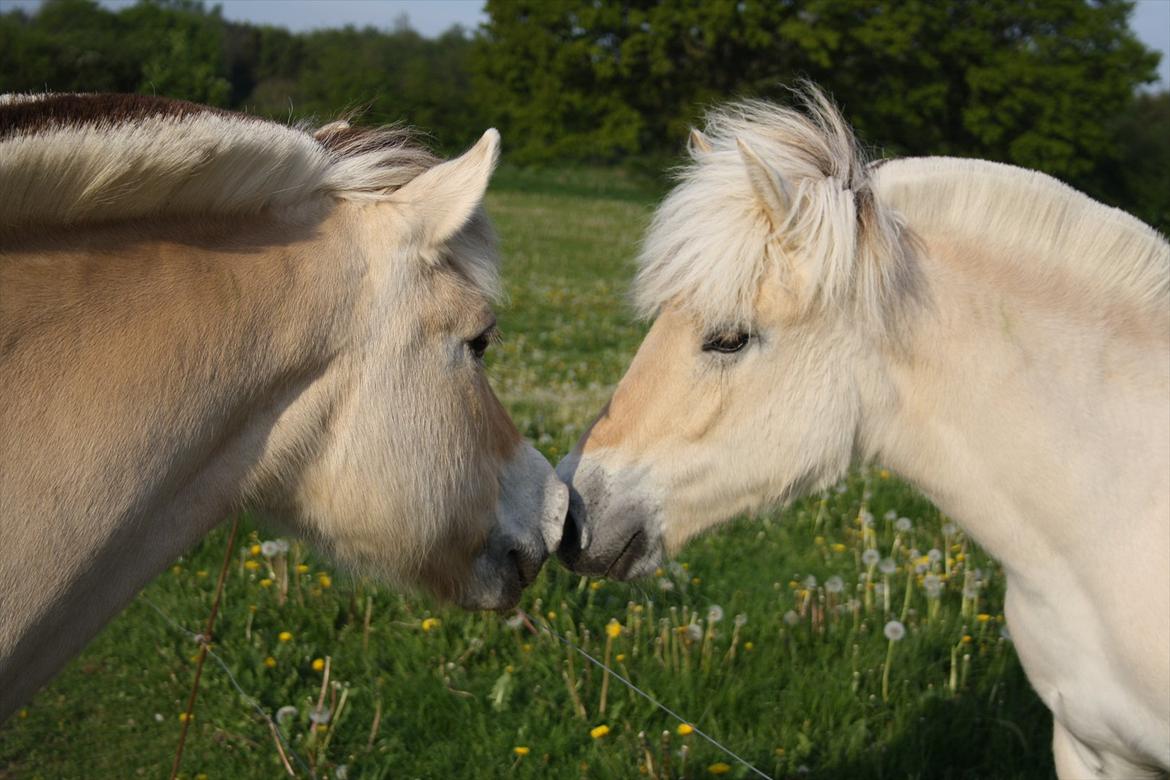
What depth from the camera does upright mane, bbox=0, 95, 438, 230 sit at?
2055 mm

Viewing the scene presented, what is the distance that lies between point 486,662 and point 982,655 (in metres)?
1.98

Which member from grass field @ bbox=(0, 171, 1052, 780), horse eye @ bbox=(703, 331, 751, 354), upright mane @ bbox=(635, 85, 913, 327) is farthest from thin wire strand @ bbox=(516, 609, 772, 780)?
upright mane @ bbox=(635, 85, 913, 327)

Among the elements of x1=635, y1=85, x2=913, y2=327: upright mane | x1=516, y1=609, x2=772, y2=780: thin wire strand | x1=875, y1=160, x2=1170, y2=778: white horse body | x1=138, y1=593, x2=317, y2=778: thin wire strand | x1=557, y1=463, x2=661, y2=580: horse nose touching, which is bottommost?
x1=138, y1=593, x2=317, y2=778: thin wire strand

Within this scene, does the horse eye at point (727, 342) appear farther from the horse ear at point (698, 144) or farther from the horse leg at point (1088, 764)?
the horse leg at point (1088, 764)

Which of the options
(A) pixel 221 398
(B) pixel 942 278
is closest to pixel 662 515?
(B) pixel 942 278

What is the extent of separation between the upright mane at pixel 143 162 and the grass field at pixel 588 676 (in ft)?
3.15

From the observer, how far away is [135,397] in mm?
2104

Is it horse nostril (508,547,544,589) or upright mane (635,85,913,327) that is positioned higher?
upright mane (635,85,913,327)

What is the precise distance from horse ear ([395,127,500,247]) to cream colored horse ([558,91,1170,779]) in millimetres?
689

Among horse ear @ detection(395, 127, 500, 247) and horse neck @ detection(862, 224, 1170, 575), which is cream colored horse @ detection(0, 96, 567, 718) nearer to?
horse ear @ detection(395, 127, 500, 247)

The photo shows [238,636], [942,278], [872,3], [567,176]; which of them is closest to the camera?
[942,278]

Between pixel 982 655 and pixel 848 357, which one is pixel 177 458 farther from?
pixel 982 655

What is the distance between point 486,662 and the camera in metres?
4.42

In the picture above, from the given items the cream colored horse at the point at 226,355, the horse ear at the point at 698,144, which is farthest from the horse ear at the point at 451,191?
the horse ear at the point at 698,144
